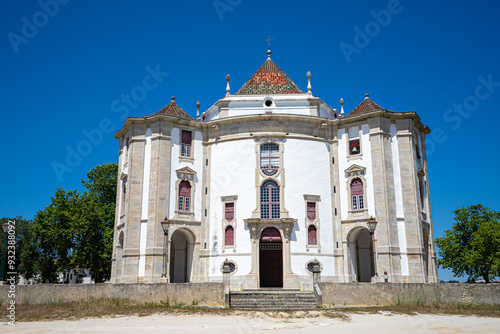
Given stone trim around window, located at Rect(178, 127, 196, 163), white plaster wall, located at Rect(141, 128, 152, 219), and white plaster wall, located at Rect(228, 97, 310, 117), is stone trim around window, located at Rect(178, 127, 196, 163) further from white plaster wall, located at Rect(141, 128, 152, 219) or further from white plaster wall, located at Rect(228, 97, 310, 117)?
white plaster wall, located at Rect(228, 97, 310, 117)

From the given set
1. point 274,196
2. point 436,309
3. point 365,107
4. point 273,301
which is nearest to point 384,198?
point 274,196

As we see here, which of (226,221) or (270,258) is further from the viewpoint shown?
(226,221)

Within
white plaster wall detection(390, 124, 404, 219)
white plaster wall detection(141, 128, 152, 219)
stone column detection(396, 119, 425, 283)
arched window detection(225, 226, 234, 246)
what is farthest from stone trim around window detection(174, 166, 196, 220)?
stone column detection(396, 119, 425, 283)

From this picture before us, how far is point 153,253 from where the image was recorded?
98.9 feet

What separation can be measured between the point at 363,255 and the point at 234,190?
1047 centimetres

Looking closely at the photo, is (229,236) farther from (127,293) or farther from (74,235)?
(74,235)

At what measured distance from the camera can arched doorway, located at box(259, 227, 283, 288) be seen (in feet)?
101

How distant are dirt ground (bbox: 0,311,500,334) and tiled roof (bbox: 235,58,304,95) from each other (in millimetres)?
20573

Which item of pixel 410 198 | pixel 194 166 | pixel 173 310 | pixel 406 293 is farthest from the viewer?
pixel 194 166

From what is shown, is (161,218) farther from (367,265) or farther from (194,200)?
(367,265)

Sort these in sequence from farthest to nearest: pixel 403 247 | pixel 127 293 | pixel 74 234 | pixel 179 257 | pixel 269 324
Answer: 1. pixel 74 234
2. pixel 179 257
3. pixel 403 247
4. pixel 127 293
5. pixel 269 324

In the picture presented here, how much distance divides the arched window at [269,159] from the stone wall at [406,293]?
38.0 ft

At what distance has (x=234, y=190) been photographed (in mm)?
→ 32312

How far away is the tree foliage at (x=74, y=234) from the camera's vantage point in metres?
39.8
